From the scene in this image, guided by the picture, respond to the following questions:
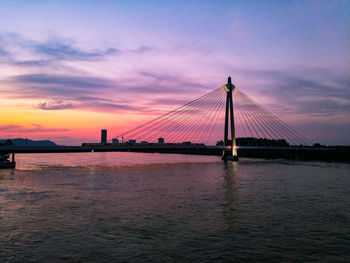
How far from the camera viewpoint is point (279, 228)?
1486cm

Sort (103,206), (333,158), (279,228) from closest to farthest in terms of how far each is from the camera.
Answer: (279,228)
(103,206)
(333,158)

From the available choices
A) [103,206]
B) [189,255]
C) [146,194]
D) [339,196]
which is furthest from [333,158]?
[189,255]

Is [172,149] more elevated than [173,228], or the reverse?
[172,149]

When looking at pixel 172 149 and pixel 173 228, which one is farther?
pixel 172 149

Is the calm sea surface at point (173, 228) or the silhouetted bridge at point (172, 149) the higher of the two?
the silhouetted bridge at point (172, 149)

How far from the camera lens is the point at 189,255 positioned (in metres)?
11.0

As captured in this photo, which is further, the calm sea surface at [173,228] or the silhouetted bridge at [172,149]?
the silhouetted bridge at [172,149]

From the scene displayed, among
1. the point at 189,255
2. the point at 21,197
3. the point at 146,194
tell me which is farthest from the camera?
the point at 146,194

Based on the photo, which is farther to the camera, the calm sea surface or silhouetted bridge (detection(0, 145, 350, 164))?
silhouetted bridge (detection(0, 145, 350, 164))

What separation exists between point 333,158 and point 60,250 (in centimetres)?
9922

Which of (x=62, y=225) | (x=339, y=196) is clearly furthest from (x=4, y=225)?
(x=339, y=196)

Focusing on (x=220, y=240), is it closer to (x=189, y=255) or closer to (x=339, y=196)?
(x=189, y=255)

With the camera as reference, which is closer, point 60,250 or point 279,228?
point 60,250

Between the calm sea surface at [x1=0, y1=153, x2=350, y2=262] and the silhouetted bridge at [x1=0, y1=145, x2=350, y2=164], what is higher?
the silhouetted bridge at [x1=0, y1=145, x2=350, y2=164]
